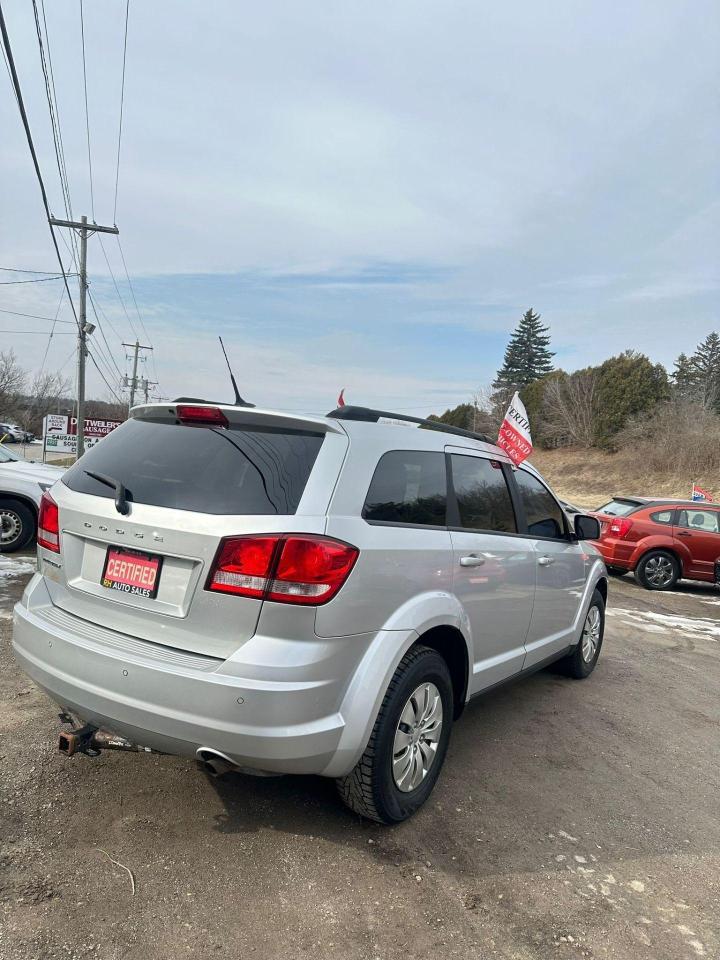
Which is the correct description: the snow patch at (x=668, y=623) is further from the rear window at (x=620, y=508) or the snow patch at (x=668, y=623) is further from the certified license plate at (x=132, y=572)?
the certified license plate at (x=132, y=572)

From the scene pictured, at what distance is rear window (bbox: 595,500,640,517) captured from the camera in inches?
430

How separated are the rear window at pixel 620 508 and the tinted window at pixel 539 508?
672 centimetres

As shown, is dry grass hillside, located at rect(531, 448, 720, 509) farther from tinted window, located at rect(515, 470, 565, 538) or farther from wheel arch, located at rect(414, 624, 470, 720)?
wheel arch, located at rect(414, 624, 470, 720)

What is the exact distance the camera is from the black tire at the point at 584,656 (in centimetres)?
518

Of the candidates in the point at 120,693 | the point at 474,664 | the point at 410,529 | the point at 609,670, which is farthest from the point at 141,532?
the point at 609,670

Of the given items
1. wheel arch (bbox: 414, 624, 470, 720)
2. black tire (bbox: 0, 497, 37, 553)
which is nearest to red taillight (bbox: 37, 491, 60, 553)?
wheel arch (bbox: 414, 624, 470, 720)

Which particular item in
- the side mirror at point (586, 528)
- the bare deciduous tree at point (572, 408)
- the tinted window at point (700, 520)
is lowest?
the tinted window at point (700, 520)

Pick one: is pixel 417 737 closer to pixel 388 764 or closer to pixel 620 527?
pixel 388 764

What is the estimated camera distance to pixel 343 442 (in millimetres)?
2754

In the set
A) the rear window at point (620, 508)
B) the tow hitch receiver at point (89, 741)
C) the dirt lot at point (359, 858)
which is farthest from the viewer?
the rear window at point (620, 508)

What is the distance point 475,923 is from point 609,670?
12.4 ft

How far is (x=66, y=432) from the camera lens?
84.0 ft

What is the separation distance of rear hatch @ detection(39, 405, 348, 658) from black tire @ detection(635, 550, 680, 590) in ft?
30.2

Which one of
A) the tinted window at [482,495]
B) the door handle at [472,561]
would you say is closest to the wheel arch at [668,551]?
the tinted window at [482,495]
